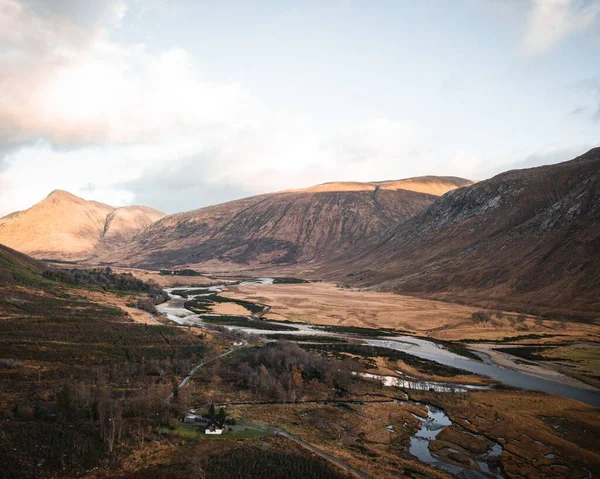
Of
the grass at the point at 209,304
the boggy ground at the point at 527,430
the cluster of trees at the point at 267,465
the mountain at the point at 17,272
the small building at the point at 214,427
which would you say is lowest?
the boggy ground at the point at 527,430

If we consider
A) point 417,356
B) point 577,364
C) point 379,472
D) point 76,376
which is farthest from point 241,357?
point 577,364

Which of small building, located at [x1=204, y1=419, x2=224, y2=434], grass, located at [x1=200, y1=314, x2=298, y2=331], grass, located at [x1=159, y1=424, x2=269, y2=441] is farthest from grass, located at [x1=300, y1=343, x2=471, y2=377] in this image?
small building, located at [x1=204, y1=419, x2=224, y2=434]

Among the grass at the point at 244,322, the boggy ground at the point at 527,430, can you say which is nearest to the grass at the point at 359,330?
the grass at the point at 244,322

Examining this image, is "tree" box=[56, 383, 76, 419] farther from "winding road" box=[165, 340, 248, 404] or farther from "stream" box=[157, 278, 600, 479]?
"stream" box=[157, 278, 600, 479]

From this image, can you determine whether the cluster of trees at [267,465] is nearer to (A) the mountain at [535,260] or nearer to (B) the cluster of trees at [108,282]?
(B) the cluster of trees at [108,282]

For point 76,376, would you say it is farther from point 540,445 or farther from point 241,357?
point 540,445
